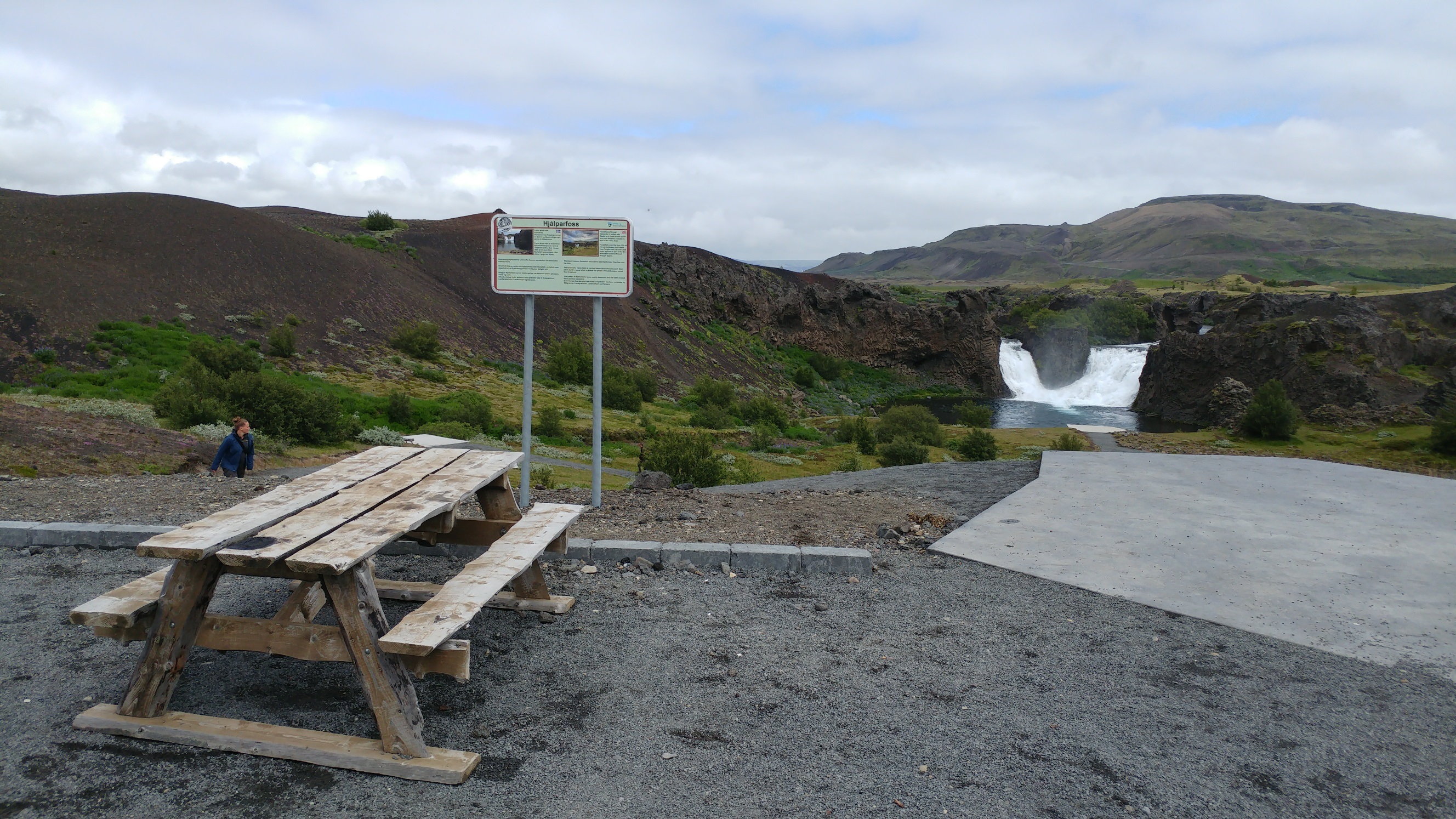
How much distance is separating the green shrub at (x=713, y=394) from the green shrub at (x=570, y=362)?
6160mm

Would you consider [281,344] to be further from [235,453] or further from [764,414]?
[235,453]

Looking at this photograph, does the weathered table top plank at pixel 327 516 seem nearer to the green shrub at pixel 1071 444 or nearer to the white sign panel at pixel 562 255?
the white sign panel at pixel 562 255

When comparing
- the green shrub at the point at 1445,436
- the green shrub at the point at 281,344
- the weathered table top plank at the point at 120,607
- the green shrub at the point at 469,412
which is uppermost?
the green shrub at the point at 281,344

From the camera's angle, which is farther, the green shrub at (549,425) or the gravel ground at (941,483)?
the green shrub at (549,425)

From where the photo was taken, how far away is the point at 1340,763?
11.4ft

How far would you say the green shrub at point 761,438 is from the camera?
31.4m

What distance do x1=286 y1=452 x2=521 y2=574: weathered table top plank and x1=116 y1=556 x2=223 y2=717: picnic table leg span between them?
1.55 feet

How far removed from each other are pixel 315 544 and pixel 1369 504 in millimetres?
9800

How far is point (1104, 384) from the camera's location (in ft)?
213

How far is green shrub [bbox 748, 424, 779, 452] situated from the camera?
1238 inches

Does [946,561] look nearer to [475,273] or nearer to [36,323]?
[36,323]

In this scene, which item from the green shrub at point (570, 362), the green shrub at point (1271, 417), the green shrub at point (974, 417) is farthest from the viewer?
the green shrub at point (974, 417)

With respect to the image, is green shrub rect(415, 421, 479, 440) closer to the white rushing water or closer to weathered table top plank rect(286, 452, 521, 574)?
weathered table top plank rect(286, 452, 521, 574)

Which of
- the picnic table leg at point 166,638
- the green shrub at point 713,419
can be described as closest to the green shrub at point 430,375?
the green shrub at point 713,419
